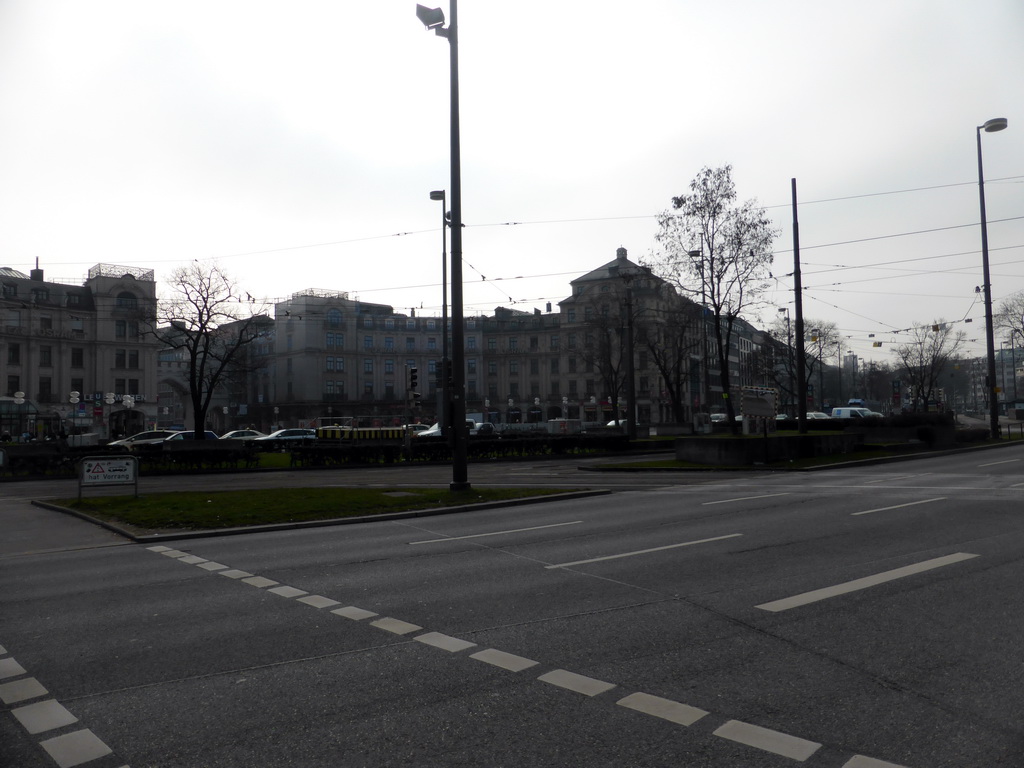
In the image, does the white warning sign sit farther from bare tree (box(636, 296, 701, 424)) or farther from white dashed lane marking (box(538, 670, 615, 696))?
bare tree (box(636, 296, 701, 424))

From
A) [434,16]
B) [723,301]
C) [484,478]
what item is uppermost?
[434,16]

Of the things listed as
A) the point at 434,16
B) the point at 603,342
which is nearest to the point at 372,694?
the point at 434,16

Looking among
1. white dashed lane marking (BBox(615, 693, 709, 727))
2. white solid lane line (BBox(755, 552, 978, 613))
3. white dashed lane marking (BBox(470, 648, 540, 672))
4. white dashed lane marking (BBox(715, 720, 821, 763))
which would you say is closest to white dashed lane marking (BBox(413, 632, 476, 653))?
white dashed lane marking (BBox(470, 648, 540, 672))

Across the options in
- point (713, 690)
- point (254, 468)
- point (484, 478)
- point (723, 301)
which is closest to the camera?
point (713, 690)

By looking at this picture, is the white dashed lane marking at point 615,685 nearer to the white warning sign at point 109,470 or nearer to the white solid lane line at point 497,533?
the white solid lane line at point 497,533

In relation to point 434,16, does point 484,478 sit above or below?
below

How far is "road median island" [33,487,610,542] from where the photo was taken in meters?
13.7

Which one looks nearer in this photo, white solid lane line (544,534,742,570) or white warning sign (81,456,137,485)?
white solid lane line (544,534,742,570)

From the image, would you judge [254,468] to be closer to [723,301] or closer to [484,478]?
[484,478]

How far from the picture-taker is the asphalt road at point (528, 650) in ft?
14.2

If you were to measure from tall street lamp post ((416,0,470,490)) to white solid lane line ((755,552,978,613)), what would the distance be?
10.4 meters

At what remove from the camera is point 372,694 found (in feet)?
16.7

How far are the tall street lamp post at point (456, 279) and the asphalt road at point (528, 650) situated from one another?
594cm

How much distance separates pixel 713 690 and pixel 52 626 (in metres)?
5.82
